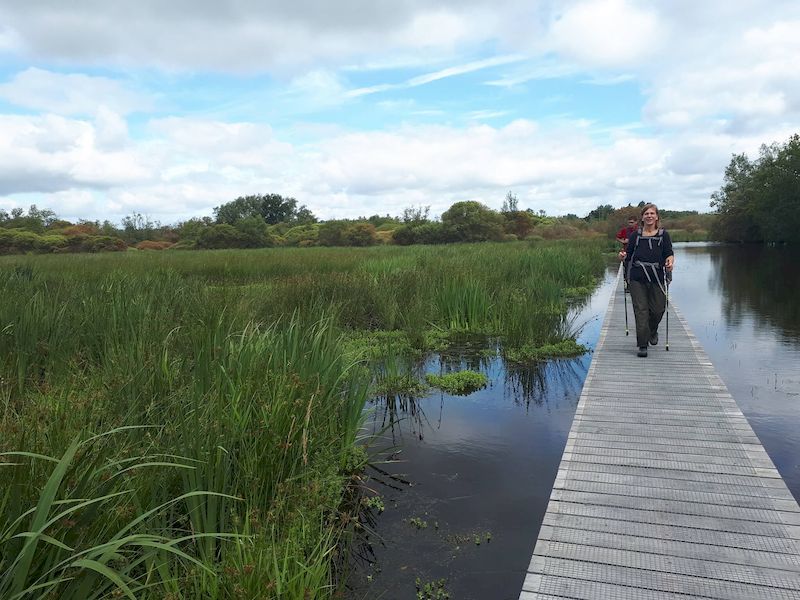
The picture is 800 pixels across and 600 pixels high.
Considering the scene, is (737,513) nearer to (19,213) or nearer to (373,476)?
(373,476)

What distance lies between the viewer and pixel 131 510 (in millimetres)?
2490

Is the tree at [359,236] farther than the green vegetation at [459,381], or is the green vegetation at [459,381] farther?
the tree at [359,236]

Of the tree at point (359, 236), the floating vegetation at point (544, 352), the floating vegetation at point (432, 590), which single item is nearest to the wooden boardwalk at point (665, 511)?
the floating vegetation at point (432, 590)

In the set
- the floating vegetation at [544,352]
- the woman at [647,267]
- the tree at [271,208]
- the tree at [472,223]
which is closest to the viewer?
the woman at [647,267]

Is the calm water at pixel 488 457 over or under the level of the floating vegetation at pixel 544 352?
under

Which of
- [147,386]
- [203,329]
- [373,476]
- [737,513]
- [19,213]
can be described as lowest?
[373,476]

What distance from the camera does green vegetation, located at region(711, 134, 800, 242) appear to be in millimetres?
38562

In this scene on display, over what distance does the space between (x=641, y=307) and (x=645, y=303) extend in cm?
6

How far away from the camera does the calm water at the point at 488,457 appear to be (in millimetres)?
3395

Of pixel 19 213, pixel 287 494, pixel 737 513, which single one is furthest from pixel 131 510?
pixel 19 213

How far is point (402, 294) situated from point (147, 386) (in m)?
7.21

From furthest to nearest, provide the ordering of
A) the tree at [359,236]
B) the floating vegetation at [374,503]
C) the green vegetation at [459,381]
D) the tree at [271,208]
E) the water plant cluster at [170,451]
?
1. the tree at [271,208]
2. the tree at [359,236]
3. the green vegetation at [459,381]
4. the floating vegetation at [374,503]
5. the water plant cluster at [170,451]

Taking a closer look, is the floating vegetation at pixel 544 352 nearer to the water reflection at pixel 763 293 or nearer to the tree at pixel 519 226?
the water reflection at pixel 763 293

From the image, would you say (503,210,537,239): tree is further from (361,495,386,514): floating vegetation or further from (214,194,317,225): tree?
(361,495,386,514): floating vegetation
